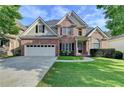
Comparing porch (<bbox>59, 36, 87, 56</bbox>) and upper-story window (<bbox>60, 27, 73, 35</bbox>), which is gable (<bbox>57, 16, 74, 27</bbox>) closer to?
upper-story window (<bbox>60, 27, 73, 35</bbox>)

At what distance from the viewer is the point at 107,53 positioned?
22.2 metres

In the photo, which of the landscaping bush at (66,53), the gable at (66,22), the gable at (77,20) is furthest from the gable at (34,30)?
the gable at (77,20)

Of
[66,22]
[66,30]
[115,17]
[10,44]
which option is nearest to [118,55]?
[115,17]

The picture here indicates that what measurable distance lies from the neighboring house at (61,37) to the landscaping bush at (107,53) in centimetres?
148

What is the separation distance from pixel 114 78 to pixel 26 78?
4004 mm

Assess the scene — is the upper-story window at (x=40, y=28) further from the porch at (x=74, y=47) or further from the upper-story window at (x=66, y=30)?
the porch at (x=74, y=47)

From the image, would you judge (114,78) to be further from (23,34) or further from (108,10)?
(23,34)

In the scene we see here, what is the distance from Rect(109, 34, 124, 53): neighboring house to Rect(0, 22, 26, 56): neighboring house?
1154cm

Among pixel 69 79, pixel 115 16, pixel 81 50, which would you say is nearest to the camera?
pixel 69 79

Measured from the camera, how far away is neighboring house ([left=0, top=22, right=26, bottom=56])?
28062 mm

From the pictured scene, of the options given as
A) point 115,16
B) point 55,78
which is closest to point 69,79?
point 55,78

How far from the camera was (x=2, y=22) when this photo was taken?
20938 mm

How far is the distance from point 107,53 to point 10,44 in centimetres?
1289

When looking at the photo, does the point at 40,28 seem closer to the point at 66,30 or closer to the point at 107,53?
the point at 66,30
